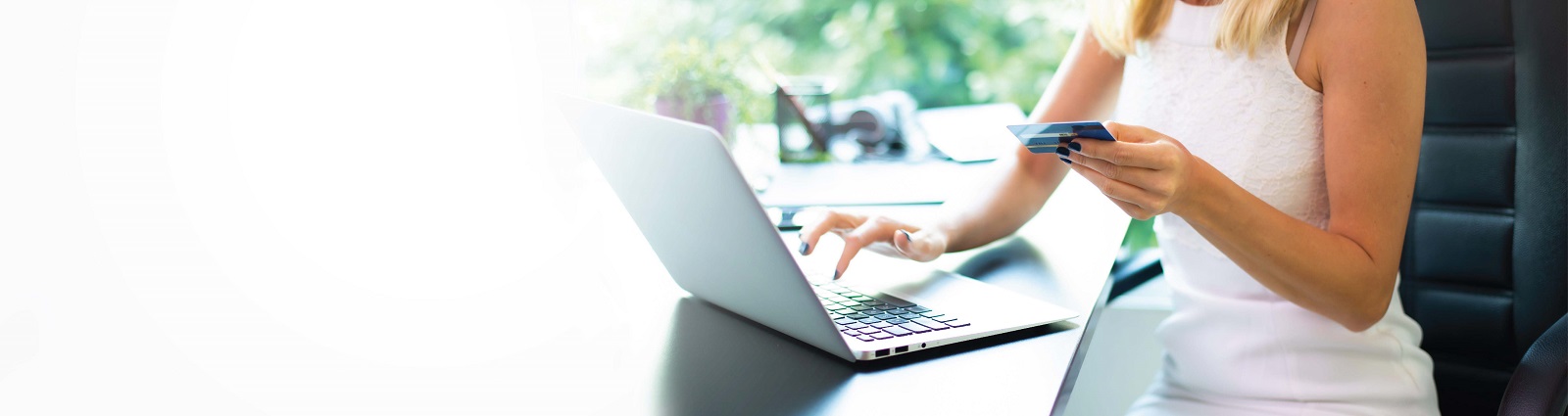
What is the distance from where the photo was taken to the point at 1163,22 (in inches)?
42.2

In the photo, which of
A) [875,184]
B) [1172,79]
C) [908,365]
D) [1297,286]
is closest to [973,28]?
[875,184]

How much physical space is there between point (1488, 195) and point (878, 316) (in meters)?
0.72

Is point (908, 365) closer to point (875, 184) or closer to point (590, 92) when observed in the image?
point (875, 184)

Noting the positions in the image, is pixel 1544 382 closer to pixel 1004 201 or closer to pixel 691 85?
pixel 1004 201

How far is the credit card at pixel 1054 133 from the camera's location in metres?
0.61

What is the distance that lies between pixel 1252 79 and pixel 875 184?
0.59m

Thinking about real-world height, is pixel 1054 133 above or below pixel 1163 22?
below

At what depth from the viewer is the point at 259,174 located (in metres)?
1.16

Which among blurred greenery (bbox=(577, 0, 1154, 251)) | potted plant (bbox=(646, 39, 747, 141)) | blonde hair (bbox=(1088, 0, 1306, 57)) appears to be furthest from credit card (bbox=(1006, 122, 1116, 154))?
blurred greenery (bbox=(577, 0, 1154, 251))

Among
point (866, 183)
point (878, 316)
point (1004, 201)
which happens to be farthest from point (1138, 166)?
point (866, 183)

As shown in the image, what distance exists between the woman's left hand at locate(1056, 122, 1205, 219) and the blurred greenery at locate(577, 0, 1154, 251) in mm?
3203

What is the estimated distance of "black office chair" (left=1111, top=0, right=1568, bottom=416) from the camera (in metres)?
0.97

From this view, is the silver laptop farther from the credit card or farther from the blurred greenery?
the blurred greenery

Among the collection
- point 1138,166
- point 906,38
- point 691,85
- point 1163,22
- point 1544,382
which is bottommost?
point 1544,382
